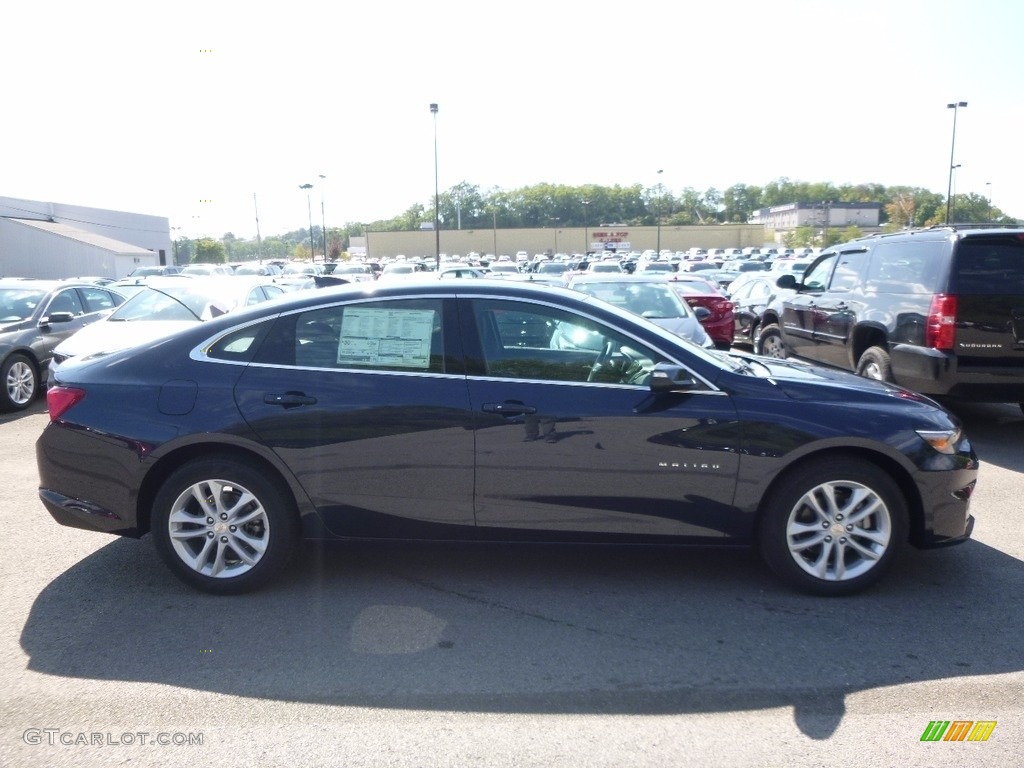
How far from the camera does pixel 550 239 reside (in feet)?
329

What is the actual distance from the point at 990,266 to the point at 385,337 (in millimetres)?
5950

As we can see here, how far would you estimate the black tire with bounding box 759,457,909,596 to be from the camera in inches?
178

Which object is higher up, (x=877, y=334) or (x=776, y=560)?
(x=877, y=334)

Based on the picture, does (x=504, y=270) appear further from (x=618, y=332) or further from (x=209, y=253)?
(x=209, y=253)

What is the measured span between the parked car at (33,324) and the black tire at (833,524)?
9.67m

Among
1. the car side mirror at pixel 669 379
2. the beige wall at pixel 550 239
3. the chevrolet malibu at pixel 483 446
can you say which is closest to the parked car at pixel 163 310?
the chevrolet malibu at pixel 483 446

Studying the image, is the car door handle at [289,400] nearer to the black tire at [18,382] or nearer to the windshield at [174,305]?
the windshield at [174,305]

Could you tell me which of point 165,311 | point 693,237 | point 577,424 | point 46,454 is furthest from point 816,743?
point 693,237

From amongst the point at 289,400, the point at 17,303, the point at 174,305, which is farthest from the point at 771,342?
the point at 17,303

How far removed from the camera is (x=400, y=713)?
3516mm

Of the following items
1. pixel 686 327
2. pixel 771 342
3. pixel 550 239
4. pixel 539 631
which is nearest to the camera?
pixel 539 631

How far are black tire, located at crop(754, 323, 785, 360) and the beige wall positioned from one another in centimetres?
8359

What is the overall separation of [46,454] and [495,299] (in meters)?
2.57

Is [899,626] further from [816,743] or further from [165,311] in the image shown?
[165,311]
